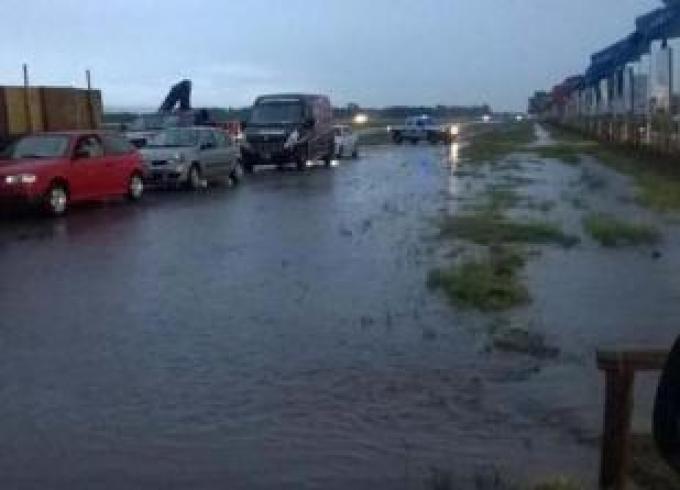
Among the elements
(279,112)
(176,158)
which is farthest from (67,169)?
(279,112)

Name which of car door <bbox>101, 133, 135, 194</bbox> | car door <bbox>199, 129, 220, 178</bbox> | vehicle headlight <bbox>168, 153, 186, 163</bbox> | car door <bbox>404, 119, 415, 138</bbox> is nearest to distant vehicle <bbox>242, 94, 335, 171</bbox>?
car door <bbox>199, 129, 220, 178</bbox>

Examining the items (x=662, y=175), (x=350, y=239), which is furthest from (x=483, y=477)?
(x=662, y=175)

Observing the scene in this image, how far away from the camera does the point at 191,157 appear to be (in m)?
31.3

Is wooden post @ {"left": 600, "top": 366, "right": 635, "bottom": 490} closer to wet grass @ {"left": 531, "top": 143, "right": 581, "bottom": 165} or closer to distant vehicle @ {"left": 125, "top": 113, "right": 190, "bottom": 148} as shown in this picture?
wet grass @ {"left": 531, "top": 143, "right": 581, "bottom": 165}

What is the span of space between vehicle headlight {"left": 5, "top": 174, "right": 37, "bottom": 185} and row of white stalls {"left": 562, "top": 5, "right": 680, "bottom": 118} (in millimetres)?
19850

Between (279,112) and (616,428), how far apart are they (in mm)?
36446

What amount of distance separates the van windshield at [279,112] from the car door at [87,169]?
16.0 metres

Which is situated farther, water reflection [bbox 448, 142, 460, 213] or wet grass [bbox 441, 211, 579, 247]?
water reflection [bbox 448, 142, 460, 213]

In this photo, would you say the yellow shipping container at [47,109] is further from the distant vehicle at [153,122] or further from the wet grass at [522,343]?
the wet grass at [522,343]

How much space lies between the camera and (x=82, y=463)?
6938 millimetres

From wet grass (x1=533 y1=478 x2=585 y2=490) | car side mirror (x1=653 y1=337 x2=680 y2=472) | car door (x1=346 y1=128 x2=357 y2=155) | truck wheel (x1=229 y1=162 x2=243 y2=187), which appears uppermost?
car side mirror (x1=653 y1=337 x2=680 y2=472)

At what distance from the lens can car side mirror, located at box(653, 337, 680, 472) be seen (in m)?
4.27

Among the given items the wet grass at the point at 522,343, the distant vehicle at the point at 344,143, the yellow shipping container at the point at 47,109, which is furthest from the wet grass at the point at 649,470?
the distant vehicle at the point at 344,143

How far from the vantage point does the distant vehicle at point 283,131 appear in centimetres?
4125
